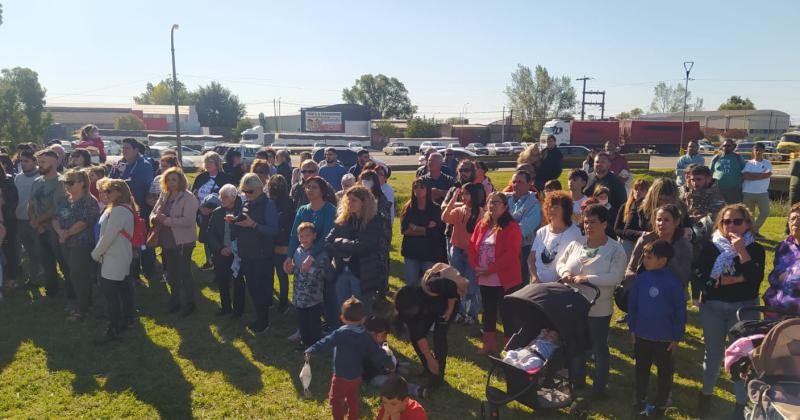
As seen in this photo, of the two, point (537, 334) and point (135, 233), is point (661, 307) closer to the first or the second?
point (537, 334)

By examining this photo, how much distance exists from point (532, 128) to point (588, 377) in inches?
2778

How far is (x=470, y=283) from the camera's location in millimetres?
6109

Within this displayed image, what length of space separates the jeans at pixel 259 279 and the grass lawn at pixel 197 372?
0.39 meters

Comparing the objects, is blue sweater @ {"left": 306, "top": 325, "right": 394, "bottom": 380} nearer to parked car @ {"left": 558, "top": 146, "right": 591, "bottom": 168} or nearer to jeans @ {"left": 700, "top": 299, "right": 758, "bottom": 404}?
jeans @ {"left": 700, "top": 299, "right": 758, "bottom": 404}

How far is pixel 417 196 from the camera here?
5.94 meters

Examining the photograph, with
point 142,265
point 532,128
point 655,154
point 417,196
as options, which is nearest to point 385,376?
point 417,196

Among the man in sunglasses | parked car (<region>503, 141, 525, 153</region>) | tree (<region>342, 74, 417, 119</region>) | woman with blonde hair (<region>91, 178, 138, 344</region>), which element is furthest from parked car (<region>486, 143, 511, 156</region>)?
tree (<region>342, 74, 417, 119</region>)

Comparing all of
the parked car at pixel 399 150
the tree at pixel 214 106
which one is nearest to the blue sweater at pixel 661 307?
the parked car at pixel 399 150

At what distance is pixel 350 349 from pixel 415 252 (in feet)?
7.29

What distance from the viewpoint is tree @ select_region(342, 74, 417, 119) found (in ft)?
355

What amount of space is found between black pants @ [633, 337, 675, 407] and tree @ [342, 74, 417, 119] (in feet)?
347

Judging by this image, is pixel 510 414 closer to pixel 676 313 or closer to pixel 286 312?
pixel 676 313

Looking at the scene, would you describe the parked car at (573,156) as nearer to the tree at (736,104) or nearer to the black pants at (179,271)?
the black pants at (179,271)

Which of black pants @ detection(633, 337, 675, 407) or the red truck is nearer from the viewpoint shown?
black pants @ detection(633, 337, 675, 407)
